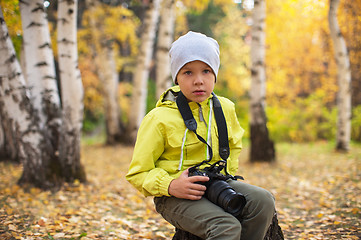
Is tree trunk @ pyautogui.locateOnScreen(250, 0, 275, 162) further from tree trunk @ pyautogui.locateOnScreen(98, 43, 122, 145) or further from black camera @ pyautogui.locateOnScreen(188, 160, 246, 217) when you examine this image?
black camera @ pyautogui.locateOnScreen(188, 160, 246, 217)

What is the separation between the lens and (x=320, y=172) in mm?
6500

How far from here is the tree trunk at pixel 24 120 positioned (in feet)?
13.3

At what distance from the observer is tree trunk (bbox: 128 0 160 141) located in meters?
8.69

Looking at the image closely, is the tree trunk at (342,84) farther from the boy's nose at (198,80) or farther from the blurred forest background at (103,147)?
the boy's nose at (198,80)

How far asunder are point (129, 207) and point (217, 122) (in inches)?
102

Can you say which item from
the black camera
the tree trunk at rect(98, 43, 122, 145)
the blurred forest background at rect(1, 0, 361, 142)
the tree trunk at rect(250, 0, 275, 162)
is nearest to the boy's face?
the black camera

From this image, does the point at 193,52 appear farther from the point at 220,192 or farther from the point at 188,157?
the point at 220,192

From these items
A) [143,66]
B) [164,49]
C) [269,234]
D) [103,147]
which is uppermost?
[164,49]

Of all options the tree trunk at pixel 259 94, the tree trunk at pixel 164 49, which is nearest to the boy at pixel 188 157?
the tree trunk at pixel 259 94

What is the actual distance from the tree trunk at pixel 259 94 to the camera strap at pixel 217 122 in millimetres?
5228

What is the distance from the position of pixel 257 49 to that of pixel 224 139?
551cm

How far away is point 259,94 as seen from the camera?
719 centimetres

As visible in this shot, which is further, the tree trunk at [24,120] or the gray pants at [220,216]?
the tree trunk at [24,120]

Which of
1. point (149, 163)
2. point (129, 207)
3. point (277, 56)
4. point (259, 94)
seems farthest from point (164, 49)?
point (277, 56)
